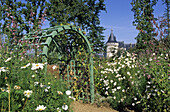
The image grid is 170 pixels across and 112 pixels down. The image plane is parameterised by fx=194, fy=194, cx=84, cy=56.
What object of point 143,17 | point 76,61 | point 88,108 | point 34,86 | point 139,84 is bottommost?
point 88,108

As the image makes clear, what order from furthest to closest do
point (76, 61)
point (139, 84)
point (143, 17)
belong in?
point (143, 17)
point (76, 61)
point (139, 84)

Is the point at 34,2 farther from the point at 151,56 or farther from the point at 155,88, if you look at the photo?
the point at 155,88

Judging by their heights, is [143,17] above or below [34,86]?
above

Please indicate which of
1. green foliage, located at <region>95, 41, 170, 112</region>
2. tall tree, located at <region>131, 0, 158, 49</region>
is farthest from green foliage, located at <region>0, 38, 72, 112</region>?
tall tree, located at <region>131, 0, 158, 49</region>

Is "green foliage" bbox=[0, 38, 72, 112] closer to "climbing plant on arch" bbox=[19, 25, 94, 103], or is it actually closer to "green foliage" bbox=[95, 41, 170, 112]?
"green foliage" bbox=[95, 41, 170, 112]

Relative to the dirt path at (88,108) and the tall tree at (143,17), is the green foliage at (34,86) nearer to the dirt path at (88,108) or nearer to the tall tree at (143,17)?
the dirt path at (88,108)

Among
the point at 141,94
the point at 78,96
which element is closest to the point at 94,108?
the point at 78,96

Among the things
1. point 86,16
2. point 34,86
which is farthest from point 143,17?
point 34,86

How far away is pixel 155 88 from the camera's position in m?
4.43

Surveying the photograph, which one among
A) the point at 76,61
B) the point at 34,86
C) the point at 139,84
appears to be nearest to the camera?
the point at 34,86

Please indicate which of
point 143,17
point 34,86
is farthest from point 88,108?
point 143,17

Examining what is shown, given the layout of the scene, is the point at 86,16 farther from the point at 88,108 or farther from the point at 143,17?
the point at 88,108

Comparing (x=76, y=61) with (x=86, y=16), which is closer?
(x=76, y=61)

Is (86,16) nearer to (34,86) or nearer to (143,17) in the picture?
(143,17)
